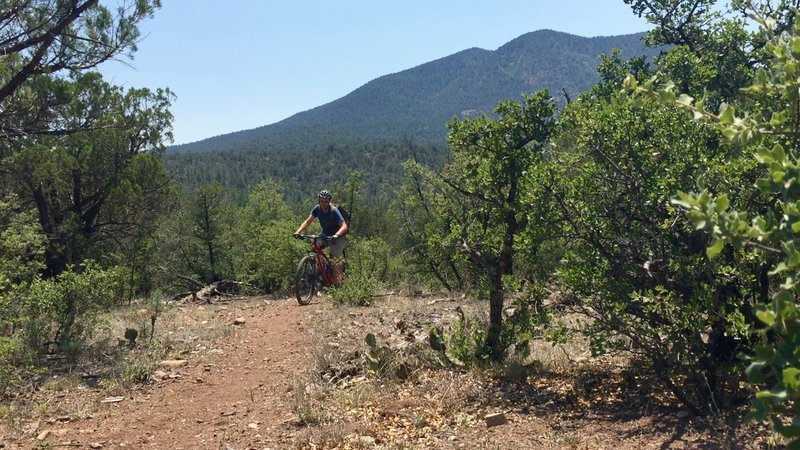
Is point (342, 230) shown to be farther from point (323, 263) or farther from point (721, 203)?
point (721, 203)

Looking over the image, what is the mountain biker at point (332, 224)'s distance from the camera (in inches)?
379

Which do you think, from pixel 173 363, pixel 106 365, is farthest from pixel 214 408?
pixel 106 365

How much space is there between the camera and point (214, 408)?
5273mm

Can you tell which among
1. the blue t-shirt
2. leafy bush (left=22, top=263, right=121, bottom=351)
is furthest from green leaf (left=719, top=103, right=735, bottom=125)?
the blue t-shirt

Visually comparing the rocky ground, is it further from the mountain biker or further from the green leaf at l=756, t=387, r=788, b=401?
the mountain biker

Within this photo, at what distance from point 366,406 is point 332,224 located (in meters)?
5.30

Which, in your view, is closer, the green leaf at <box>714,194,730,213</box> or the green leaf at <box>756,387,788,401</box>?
the green leaf at <box>756,387,788,401</box>

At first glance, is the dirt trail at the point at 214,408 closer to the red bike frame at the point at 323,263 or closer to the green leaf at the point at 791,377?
the red bike frame at the point at 323,263

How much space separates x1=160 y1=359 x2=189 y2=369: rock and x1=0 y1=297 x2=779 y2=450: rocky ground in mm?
27

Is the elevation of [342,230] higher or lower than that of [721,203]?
lower

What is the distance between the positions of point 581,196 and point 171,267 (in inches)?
825

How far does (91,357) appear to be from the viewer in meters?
6.66

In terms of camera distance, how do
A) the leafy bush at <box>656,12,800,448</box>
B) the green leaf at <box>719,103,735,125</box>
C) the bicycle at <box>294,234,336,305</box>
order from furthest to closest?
the bicycle at <box>294,234,336,305</box> → the green leaf at <box>719,103,735,125</box> → the leafy bush at <box>656,12,800,448</box>

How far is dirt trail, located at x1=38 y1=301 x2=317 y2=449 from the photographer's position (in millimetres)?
4586
